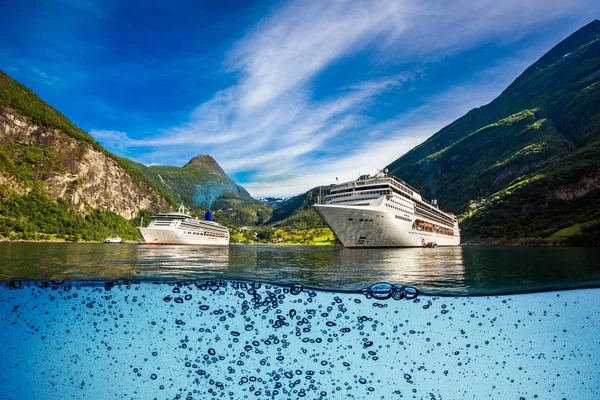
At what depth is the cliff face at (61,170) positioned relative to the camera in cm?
8450

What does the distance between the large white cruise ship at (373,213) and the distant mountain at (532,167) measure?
18.4 meters

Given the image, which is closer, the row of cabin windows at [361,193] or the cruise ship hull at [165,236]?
the row of cabin windows at [361,193]

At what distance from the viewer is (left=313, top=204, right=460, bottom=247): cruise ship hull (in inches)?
1171

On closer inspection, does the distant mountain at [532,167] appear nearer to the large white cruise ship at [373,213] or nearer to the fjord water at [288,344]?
the large white cruise ship at [373,213]

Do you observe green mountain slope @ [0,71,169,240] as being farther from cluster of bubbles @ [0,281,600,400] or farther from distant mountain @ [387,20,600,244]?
distant mountain @ [387,20,600,244]

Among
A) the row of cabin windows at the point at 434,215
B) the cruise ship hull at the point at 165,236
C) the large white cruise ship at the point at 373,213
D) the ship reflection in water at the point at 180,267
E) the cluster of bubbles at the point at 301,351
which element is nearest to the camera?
the cluster of bubbles at the point at 301,351

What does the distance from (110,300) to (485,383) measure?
947 cm

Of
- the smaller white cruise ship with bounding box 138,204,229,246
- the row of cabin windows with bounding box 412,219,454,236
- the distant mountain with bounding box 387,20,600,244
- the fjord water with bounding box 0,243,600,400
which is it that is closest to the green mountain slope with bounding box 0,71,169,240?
the smaller white cruise ship with bounding box 138,204,229,246

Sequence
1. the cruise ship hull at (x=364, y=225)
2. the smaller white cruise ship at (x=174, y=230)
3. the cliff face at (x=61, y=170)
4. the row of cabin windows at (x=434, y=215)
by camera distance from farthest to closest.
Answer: the cliff face at (x=61, y=170)
the smaller white cruise ship at (x=174, y=230)
the row of cabin windows at (x=434, y=215)
the cruise ship hull at (x=364, y=225)

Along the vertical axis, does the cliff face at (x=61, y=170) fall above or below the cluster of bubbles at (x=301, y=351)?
above

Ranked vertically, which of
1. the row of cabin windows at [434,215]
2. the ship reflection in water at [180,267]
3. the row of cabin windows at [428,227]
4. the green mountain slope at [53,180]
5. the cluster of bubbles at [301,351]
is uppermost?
the green mountain slope at [53,180]

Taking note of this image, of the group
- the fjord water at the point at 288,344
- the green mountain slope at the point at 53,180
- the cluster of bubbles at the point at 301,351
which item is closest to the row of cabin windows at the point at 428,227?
the fjord water at the point at 288,344

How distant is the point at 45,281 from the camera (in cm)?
807

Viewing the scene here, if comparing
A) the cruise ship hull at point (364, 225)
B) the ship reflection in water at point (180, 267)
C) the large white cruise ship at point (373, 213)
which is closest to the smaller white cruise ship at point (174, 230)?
the large white cruise ship at point (373, 213)
